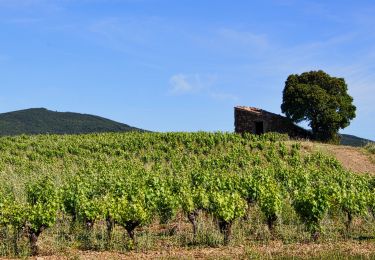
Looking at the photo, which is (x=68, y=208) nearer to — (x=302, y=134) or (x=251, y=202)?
(x=251, y=202)

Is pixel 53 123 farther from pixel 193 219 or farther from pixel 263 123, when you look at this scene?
pixel 193 219

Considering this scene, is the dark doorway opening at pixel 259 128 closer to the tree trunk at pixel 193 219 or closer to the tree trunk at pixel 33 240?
the tree trunk at pixel 193 219

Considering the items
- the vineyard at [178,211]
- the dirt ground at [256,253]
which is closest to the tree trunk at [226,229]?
the vineyard at [178,211]

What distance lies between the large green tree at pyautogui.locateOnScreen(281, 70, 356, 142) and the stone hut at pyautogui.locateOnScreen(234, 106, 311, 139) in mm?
766

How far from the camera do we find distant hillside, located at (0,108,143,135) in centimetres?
11112

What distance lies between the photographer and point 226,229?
660 inches

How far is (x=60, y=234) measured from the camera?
17.5 meters

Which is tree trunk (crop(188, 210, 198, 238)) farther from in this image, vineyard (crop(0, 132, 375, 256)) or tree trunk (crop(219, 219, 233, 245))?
tree trunk (crop(219, 219, 233, 245))

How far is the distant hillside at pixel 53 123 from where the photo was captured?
111 metres

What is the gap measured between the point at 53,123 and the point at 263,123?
80.0 m

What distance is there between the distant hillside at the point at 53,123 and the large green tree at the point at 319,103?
70138 mm

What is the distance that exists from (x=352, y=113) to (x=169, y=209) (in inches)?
1285

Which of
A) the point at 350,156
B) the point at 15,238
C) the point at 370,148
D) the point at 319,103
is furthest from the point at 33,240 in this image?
the point at 319,103

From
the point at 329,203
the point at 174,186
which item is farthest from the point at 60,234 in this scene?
the point at 329,203
